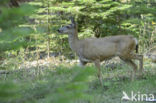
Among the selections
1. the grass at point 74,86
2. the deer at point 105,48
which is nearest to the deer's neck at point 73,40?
the deer at point 105,48

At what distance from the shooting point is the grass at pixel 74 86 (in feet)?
5.08

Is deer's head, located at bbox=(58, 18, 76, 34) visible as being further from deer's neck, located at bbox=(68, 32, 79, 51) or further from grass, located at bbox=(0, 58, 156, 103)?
grass, located at bbox=(0, 58, 156, 103)

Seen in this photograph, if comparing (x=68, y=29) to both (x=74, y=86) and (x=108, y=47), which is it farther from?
(x=74, y=86)

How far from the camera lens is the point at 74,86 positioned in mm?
1579

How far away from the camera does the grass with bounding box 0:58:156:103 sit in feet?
5.08

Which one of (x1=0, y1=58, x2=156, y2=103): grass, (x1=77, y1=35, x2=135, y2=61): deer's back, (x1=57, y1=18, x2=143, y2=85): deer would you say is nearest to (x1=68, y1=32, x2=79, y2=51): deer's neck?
(x1=57, y1=18, x2=143, y2=85): deer

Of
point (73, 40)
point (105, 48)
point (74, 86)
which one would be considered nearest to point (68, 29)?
point (73, 40)

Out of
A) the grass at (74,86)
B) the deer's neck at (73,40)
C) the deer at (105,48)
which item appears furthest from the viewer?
the deer's neck at (73,40)

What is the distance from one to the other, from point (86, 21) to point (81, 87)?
891cm

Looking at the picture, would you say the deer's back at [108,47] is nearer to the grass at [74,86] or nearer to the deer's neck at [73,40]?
the deer's neck at [73,40]

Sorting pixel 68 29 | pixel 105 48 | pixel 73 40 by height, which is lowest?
pixel 105 48

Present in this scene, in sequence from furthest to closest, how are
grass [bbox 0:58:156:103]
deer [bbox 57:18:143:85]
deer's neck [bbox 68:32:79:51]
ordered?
deer's neck [bbox 68:32:79:51] → deer [bbox 57:18:143:85] → grass [bbox 0:58:156:103]

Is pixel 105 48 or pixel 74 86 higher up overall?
pixel 74 86

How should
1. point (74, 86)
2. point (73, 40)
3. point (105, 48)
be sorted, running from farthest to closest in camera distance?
point (73, 40), point (105, 48), point (74, 86)
